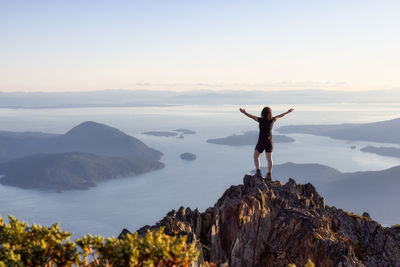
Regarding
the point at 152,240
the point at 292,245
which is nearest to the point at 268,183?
the point at 292,245

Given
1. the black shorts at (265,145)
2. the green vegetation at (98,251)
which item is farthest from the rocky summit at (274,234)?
the green vegetation at (98,251)

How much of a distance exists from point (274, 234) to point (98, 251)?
15.7 m

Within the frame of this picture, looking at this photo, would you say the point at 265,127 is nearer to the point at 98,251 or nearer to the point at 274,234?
the point at 274,234

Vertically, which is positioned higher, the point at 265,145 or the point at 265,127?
the point at 265,127

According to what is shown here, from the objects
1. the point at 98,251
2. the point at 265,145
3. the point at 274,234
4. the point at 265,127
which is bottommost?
the point at 274,234

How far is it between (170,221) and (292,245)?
8568 millimetres

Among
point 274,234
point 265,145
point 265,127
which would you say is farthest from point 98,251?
point 265,145

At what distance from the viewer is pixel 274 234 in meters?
23.5

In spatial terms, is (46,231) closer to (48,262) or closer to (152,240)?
(48,262)

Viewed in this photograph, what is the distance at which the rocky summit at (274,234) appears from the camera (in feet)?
71.8

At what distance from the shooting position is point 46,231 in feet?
38.9

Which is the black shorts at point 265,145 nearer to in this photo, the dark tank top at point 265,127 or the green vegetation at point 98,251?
the dark tank top at point 265,127

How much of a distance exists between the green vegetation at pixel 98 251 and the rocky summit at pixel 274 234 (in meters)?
9.08

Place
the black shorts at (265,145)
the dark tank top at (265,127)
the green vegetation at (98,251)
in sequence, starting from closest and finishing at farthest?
the green vegetation at (98,251) → the dark tank top at (265,127) → the black shorts at (265,145)
